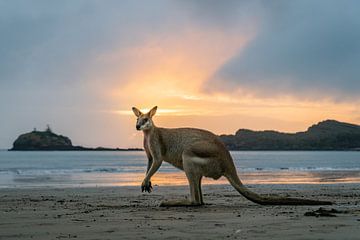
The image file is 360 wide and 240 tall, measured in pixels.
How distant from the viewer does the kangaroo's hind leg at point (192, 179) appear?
10047mm

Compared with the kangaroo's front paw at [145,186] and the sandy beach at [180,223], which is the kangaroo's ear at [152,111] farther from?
the sandy beach at [180,223]

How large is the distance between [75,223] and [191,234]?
6.09 feet

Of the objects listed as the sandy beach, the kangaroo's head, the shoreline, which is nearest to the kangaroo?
the kangaroo's head

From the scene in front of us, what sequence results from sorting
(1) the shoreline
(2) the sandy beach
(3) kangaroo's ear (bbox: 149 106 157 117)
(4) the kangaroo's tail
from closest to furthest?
(2) the sandy beach
(4) the kangaroo's tail
(3) kangaroo's ear (bbox: 149 106 157 117)
(1) the shoreline

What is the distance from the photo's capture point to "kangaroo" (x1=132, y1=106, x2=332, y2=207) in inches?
397

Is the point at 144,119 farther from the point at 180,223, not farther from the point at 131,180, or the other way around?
the point at 131,180

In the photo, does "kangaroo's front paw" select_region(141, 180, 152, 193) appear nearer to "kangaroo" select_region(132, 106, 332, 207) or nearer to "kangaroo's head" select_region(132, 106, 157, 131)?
"kangaroo" select_region(132, 106, 332, 207)

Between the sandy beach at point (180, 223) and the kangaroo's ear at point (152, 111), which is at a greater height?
the kangaroo's ear at point (152, 111)

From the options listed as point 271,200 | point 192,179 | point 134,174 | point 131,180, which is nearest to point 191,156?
point 192,179

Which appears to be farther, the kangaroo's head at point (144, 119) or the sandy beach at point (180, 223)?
the kangaroo's head at point (144, 119)

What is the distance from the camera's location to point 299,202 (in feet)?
33.0

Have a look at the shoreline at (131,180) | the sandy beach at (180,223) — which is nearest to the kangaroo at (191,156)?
the sandy beach at (180,223)

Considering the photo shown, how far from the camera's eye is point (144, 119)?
Answer: 10.2m

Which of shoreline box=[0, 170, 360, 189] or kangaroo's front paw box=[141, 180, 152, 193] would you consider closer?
kangaroo's front paw box=[141, 180, 152, 193]
